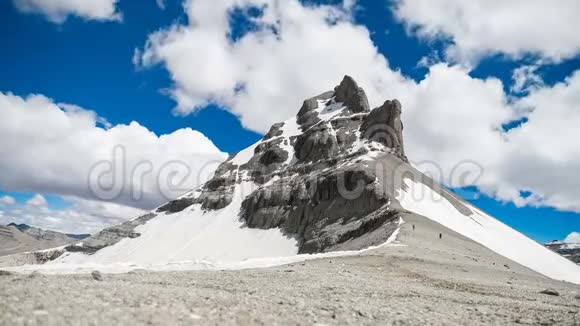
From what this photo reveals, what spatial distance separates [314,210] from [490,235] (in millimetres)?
46455

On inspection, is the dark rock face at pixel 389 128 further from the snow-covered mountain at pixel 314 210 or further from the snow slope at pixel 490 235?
the snow slope at pixel 490 235

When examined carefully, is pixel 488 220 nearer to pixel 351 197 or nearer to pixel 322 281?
pixel 351 197

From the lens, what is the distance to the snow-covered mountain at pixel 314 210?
8181cm

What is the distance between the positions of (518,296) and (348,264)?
13.2 meters

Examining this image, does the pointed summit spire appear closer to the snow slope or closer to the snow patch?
the snow slope

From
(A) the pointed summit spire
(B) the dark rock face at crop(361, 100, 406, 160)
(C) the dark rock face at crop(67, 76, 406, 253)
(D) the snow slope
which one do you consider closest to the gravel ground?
(C) the dark rock face at crop(67, 76, 406, 253)

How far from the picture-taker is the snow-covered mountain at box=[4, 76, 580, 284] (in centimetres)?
8181

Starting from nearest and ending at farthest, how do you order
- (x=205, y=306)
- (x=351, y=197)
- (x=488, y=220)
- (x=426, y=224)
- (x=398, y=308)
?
(x=205, y=306) < (x=398, y=308) < (x=426, y=224) < (x=351, y=197) < (x=488, y=220)

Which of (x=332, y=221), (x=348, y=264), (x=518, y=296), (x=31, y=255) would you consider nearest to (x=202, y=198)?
(x=31, y=255)

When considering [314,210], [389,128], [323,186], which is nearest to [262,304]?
[314,210]

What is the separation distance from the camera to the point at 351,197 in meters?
98.4

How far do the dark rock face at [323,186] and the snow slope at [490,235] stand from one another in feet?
27.5

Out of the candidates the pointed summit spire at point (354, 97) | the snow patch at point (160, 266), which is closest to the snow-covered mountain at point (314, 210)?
the snow patch at point (160, 266)

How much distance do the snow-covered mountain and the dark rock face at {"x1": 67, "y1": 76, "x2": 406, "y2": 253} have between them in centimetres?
41
